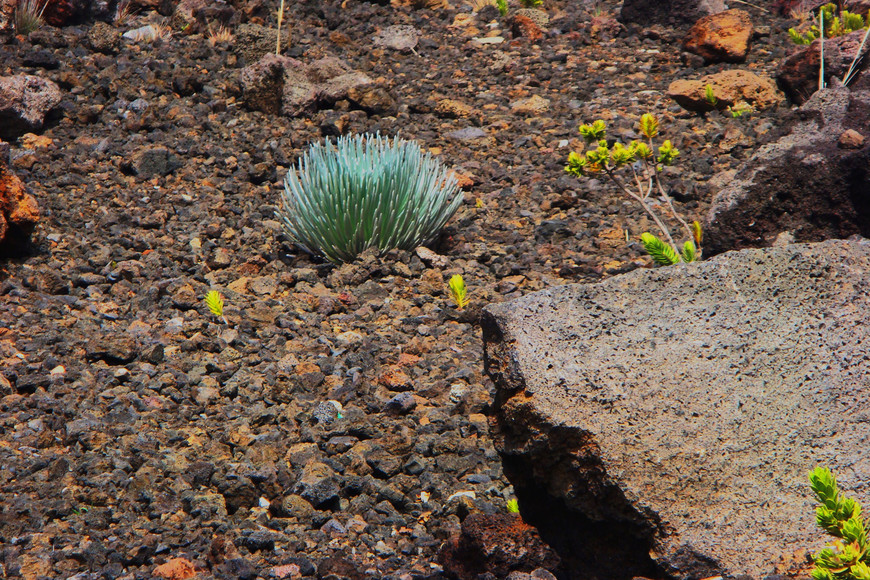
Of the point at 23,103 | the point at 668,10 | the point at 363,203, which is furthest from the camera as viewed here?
the point at 668,10

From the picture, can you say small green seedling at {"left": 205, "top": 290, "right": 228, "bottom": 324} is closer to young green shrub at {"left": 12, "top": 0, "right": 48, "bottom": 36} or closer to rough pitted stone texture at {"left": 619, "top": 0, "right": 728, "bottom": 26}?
young green shrub at {"left": 12, "top": 0, "right": 48, "bottom": 36}

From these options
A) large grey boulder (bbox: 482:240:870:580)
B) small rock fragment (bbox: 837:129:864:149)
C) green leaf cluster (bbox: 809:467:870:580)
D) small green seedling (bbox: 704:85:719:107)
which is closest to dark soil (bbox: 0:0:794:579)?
small green seedling (bbox: 704:85:719:107)

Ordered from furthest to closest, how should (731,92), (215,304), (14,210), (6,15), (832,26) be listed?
(832,26) → (6,15) → (731,92) → (14,210) → (215,304)

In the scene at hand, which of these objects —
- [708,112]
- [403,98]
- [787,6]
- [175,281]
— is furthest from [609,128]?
[175,281]

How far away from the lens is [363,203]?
3482mm

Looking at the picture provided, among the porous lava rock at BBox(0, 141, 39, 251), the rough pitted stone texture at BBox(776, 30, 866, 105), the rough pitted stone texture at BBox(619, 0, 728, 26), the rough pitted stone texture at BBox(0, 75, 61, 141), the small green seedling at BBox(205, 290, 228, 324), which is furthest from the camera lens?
the rough pitted stone texture at BBox(619, 0, 728, 26)

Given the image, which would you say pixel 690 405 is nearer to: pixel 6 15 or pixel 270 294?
pixel 270 294

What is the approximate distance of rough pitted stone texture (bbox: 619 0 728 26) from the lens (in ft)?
18.9

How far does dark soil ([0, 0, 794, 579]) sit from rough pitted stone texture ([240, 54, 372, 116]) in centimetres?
11

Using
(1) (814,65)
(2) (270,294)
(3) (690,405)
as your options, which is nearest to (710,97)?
(1) (814,65)

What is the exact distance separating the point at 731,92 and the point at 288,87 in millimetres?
2756

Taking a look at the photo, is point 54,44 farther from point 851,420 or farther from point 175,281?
point 851,420

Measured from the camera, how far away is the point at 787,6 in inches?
232

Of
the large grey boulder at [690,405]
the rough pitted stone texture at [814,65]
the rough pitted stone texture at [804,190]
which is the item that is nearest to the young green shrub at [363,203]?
the rough pitted stone texture at [804,190]
